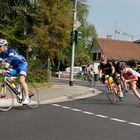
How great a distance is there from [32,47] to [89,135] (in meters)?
18.9

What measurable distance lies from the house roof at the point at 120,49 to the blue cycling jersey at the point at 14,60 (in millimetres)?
72611

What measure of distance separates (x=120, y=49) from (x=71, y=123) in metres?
78.5

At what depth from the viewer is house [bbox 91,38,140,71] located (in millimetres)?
87625

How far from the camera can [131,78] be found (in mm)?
17672

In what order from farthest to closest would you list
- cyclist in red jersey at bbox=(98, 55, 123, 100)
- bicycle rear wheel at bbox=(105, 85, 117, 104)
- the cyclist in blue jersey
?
1. cyclist in red jersey at bbox=(98, 55, 123, 100)
2. bicycle rear wheel at bbox=(105, 85, 117, 104)
3. the cyclist in blue jersey

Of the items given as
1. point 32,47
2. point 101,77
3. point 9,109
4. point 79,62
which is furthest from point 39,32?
point 79,62

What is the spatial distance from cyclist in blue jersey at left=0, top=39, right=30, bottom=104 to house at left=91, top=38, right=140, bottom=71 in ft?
238

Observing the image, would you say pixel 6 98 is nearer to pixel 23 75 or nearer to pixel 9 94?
pixel 9 94

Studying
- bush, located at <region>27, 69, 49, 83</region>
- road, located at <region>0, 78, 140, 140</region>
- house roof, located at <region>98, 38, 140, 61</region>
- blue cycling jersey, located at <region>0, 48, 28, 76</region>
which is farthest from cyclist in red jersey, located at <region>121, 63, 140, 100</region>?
house roof, located at <region>98, 38, 140, 61</region>

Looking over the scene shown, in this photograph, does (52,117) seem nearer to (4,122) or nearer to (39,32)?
(4,122)

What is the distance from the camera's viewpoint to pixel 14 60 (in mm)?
13727

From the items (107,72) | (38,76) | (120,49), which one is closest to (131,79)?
(107,72)

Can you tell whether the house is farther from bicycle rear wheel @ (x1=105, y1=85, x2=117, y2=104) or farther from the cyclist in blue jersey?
the cyclist in blue jersey

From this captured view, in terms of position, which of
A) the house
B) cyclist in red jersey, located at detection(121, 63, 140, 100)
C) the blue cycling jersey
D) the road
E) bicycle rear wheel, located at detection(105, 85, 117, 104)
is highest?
the house
